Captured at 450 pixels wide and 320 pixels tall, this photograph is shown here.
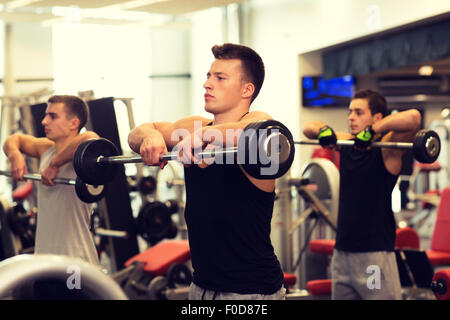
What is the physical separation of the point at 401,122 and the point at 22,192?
4157mm

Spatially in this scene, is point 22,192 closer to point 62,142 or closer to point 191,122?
point 62,142

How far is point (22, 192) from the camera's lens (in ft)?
18.7

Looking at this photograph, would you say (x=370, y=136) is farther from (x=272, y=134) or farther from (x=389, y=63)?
(x=389, y=63)

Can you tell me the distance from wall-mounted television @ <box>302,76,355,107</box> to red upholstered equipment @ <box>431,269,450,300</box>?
5.64 meters

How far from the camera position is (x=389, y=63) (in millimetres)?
6648

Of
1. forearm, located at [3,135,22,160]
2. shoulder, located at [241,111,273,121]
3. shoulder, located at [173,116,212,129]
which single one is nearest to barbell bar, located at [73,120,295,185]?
shoulder, located at [241,111,273,121]

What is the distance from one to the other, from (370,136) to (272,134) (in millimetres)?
1403

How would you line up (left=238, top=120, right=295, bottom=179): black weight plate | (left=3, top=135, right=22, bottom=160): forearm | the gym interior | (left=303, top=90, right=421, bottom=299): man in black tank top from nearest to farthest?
1. (left=238, top=120, right=295, bottom=179): black weight plate
2. (left=303, top=90, right=421, bottom=299): man in black tank top
3. (left=3, top=135, right=22, bottom=160): forearm
4. the gym interior

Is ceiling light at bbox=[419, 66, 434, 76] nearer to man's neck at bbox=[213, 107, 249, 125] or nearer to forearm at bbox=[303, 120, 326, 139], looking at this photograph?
forearm at bbox=[303, 120, 326, 139]

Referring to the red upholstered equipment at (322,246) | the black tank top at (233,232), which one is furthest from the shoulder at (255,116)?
the red upholstered equipment at (322,246)

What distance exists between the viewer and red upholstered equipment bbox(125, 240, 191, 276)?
3.90m

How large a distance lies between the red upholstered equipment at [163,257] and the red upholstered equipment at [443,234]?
1626mm
